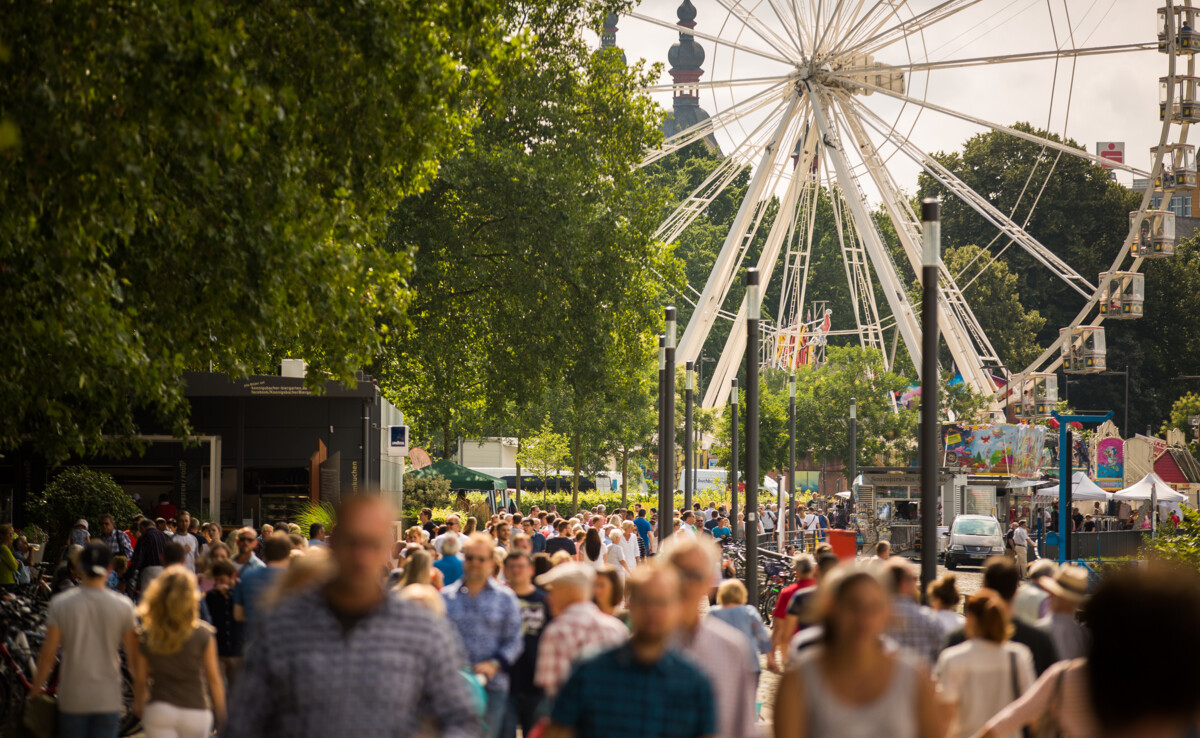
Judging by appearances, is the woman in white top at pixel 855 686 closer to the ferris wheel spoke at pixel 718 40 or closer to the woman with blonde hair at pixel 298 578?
the woman with blonde hair at pixel 298 578

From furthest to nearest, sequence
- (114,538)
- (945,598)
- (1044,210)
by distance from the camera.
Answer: (1044,210) < (114,538) < (945,598)

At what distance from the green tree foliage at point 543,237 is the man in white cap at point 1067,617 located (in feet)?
68.9

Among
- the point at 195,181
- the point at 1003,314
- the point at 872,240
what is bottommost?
the point at 195,181

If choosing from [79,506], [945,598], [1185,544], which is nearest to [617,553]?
[1185,544]

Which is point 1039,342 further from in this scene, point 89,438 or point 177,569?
point 177,569

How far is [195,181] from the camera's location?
12766 mm

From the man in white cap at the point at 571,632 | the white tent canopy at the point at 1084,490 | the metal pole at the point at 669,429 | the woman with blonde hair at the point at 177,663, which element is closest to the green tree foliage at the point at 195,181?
the woman with blonde hair at the point at 177,663

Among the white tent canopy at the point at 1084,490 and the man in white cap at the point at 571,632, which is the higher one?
the man in white cap at the point at 571,632

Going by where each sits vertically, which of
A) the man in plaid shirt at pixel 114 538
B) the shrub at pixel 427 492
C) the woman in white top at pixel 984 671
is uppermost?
the woman in white top at pixel 984 671

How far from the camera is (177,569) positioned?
7.26 m

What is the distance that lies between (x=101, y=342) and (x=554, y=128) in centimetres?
1942

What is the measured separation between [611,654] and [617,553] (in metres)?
13.6

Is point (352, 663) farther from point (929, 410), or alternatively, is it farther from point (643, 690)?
point (929, 410)

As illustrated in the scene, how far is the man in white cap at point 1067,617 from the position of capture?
26.2ft
